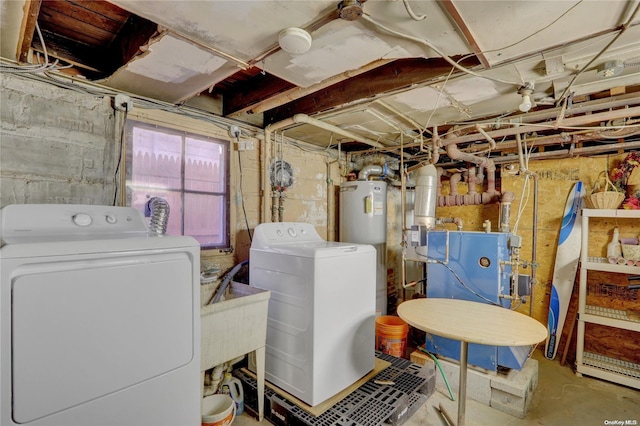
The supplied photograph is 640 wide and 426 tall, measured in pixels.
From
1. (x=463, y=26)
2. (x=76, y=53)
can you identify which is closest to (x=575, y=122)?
(x=463, y=26)

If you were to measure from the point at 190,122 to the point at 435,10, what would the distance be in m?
1.98

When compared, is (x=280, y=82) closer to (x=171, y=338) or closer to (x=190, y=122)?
(x=190, y=122)

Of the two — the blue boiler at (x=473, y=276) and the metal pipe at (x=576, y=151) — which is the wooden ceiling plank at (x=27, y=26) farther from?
the metal pipe at (x=576, y=151)

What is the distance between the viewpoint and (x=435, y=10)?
1230mm

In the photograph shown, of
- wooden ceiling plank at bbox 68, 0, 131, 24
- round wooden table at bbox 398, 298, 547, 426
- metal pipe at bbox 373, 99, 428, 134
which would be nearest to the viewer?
wooden ceiling plank at bbox 68, 0, 131, 24

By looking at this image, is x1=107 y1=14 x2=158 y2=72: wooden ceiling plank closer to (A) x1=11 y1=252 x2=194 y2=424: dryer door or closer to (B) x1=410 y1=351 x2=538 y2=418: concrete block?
(A) x1=11 y1=252 x2=194 y2=424: dryer door

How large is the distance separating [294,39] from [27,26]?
4.05ft

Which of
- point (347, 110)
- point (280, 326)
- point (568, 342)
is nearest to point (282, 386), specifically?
point (280, 326)

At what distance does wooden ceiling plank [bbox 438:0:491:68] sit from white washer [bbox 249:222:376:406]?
1387 millimetres

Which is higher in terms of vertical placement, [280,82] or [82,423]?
[280,82]

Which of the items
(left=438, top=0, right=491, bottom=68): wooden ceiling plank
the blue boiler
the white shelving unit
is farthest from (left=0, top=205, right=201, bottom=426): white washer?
the white shelving unit

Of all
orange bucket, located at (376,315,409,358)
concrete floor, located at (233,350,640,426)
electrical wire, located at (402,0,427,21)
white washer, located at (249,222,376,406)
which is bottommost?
concrete floor, located at (233,350,640,426)

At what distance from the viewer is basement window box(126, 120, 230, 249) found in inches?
86.0

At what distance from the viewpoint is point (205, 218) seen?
100 inches
